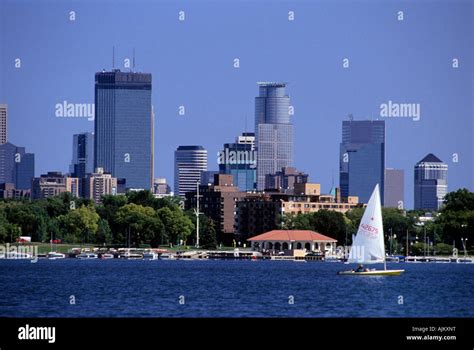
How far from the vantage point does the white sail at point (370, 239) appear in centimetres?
11238

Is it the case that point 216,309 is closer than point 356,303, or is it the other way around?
point 216,309

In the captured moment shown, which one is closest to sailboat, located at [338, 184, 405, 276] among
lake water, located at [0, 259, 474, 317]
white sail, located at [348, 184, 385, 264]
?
white sail, located at [348, 184, 385, 264]

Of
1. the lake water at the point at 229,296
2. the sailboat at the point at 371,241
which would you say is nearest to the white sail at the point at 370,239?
the sailboat at the point at 371,241

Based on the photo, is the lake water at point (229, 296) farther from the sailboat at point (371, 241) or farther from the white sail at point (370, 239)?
the white sail at point (370, 239)

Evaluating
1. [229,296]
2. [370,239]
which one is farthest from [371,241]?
[229,296]

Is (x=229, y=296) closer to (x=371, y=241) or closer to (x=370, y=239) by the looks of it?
(x=371, y=241)

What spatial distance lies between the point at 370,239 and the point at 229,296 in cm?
3576

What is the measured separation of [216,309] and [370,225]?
1771 inches

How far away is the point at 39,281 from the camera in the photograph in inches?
3954

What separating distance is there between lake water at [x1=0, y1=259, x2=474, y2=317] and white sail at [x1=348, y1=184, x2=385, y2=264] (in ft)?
6.25

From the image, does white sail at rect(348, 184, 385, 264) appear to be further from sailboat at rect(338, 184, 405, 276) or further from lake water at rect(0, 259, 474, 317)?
lake water at rect(0, 259, 474, 317)

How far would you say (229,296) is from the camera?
8112cm
